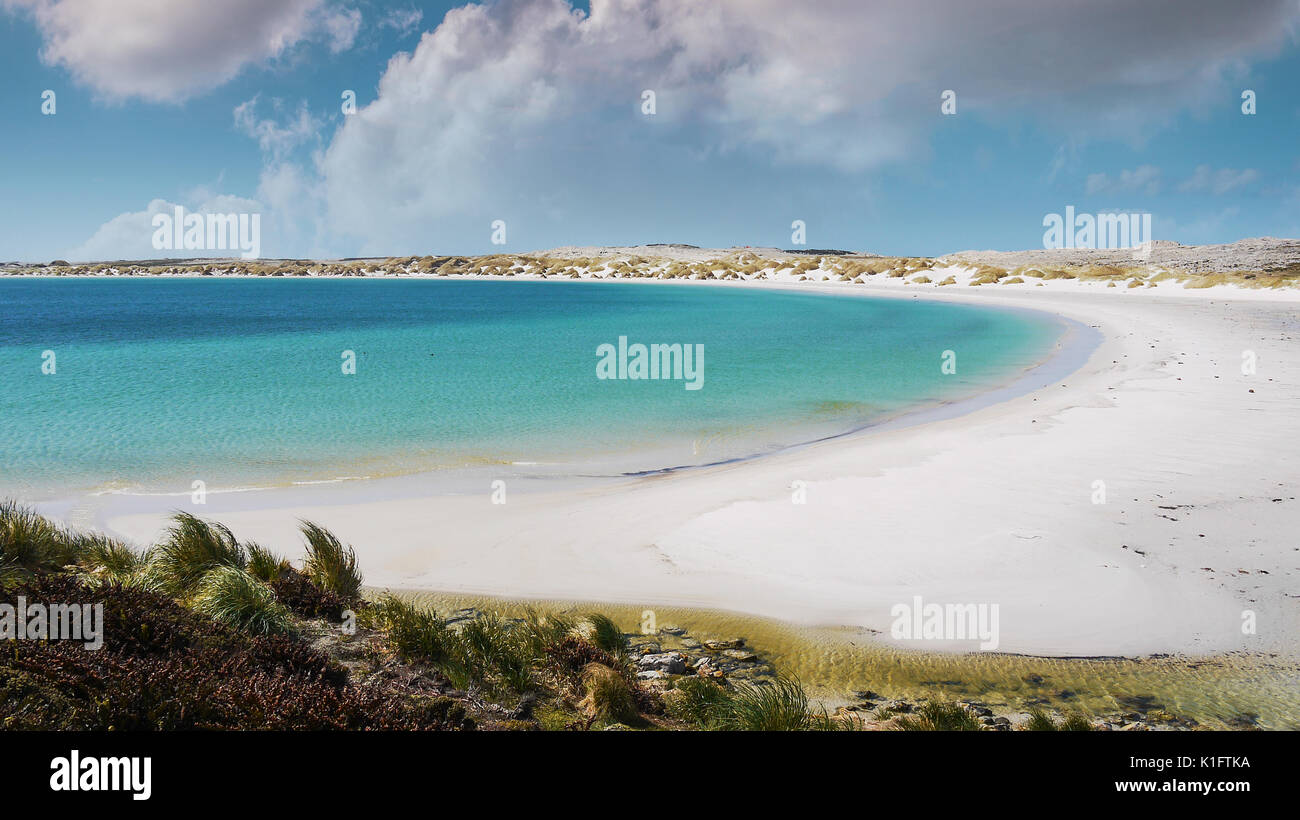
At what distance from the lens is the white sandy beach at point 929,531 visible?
21.0 feet

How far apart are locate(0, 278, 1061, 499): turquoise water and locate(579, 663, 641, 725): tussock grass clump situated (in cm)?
758

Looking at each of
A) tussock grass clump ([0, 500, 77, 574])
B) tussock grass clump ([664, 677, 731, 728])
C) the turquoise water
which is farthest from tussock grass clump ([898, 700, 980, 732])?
the turquoise water

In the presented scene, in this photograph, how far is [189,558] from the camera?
6.39m

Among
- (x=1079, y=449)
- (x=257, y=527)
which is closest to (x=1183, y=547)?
(x=1079, y=449)

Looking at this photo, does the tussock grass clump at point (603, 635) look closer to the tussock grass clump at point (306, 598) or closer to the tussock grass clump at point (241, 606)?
the tussock grass clump at point (306, 598)

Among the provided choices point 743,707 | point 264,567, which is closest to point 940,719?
point 743,707

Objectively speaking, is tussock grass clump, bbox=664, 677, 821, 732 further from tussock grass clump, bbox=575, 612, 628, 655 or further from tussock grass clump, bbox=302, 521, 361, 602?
tussock grass clump, bbox=302, 521, 361, 602

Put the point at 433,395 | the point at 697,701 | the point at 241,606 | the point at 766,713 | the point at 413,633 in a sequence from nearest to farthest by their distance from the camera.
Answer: the point at 766,713
the point at 697,701
the point at 241,606
the point at 413,633
the point at 433,395

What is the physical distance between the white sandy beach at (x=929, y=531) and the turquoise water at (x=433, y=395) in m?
1.99

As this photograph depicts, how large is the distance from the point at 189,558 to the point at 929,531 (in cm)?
820

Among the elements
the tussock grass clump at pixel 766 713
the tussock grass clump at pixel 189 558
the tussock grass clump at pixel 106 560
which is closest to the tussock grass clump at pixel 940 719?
the tussock grass clump at pixel 766 713

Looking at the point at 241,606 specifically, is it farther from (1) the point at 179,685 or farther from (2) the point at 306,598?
(1) the point at 179,685

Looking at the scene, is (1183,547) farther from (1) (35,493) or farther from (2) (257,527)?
(1) (35,493)
